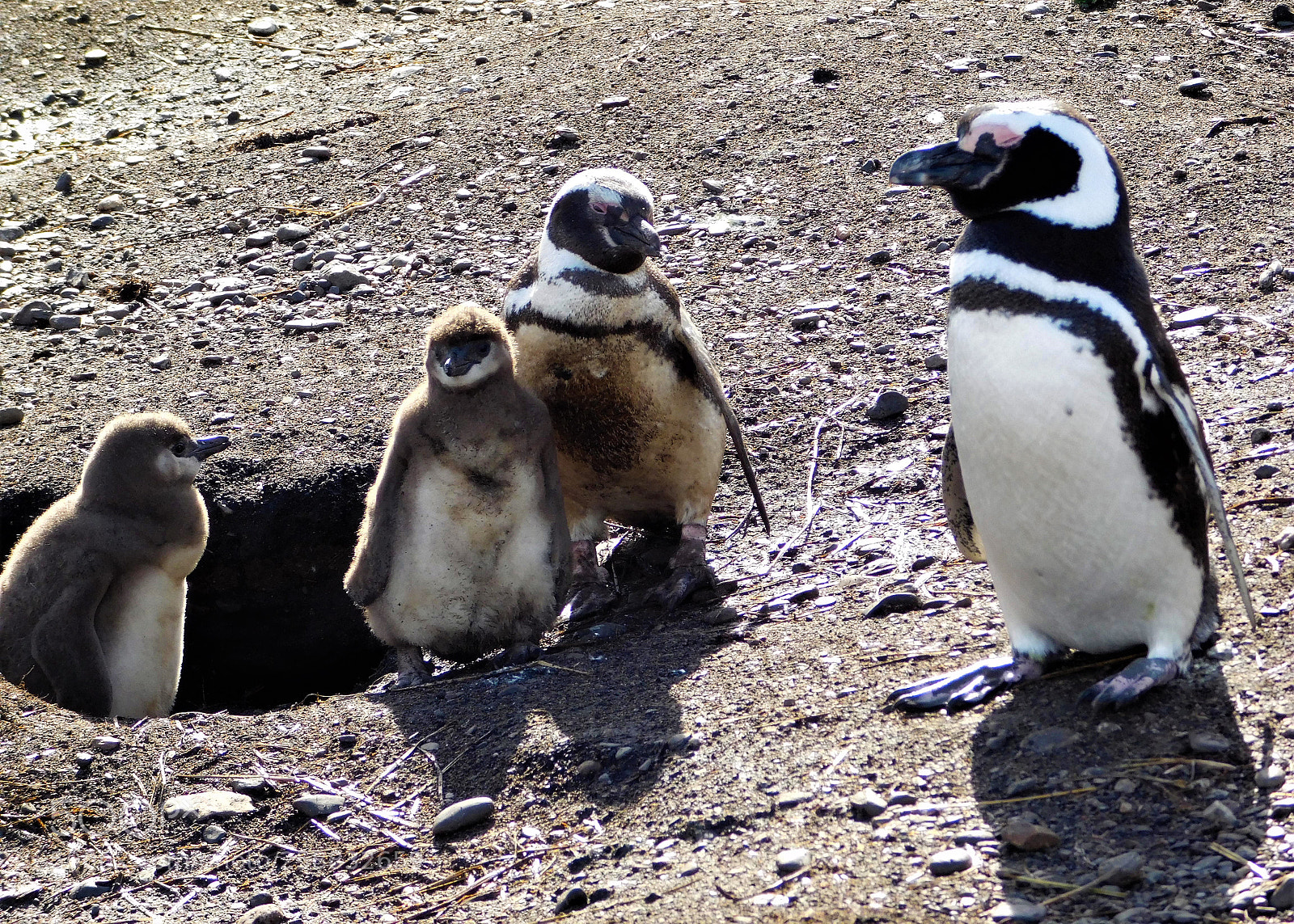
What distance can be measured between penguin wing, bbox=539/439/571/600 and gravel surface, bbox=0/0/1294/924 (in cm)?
23

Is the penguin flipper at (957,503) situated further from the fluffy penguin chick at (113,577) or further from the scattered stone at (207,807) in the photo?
the fluffy penguin chick at (113,577)

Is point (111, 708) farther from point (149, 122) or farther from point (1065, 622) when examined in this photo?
point (149, 122)

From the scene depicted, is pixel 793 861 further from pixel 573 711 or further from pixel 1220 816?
pixel 573 711

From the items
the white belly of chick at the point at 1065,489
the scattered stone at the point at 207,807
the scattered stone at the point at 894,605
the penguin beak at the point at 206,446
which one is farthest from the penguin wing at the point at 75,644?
the white belly of chick at the point at 1065,489

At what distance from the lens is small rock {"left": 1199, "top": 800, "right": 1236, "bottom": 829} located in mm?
2387

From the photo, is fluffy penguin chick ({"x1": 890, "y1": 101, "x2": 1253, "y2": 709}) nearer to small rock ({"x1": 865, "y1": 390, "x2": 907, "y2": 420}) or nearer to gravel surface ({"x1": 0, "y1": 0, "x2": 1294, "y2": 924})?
gravel surface ({"x1": 0, "y1": 0, "x2": 1294, "y2": 924})

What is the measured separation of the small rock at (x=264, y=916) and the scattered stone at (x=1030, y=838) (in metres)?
1.44

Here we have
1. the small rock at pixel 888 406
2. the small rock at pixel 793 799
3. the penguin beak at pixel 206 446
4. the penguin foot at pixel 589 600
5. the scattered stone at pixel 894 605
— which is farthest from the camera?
the small rock at pixel 888 406

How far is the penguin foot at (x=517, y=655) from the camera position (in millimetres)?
3936

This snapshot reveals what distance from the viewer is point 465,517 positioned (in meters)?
3.87

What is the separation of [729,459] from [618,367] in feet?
3.54

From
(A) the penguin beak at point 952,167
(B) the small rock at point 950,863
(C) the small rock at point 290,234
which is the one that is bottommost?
(C) the small rock at point 290,234

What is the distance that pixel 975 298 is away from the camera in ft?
9.43

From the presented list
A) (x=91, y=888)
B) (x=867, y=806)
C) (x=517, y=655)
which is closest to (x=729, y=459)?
(x=517, y=655)
